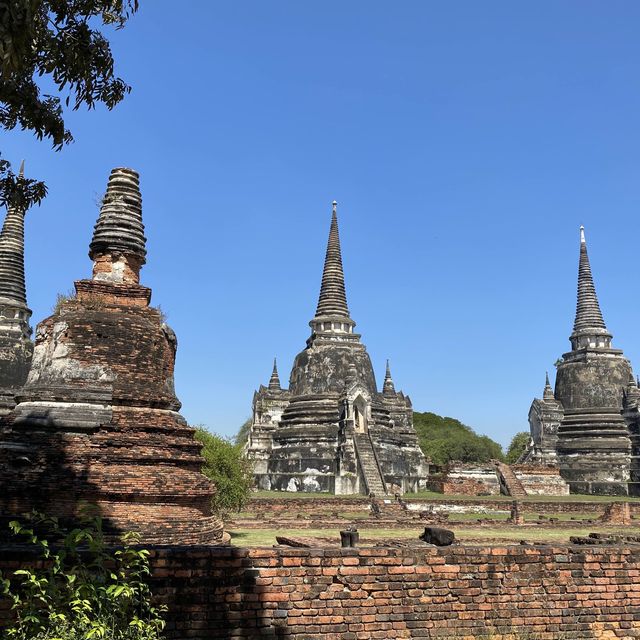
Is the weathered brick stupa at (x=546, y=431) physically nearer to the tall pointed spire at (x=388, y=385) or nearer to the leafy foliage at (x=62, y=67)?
the tall pointed spire at (x=388, y=385)

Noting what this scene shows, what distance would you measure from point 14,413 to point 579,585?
342 inches

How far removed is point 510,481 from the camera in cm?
3456

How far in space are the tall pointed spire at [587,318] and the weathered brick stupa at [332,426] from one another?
483 inches

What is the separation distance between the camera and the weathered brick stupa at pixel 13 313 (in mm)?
19906

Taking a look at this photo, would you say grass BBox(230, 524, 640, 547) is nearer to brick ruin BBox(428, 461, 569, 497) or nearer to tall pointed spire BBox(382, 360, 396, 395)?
brick ruin BBox(428, 461, 569, 497)

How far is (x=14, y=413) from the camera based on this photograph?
1091 centimetres

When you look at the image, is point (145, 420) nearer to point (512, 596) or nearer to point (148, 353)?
point (148, 353)

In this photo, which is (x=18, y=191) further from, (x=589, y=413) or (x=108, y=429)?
(x=589, y=413)

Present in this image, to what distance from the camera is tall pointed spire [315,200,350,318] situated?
129 ft

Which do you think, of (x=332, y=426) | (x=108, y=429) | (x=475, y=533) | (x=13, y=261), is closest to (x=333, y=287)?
A: (x=332, y=426)

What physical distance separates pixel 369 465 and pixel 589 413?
15.4 m

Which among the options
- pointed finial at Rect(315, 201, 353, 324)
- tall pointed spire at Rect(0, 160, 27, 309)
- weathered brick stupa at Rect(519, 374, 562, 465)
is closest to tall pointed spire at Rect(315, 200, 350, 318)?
pointed finial at Rect(315, 201, 353, 324)

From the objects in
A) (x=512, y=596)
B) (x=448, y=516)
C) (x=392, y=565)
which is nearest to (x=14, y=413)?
(x=392, y=565)

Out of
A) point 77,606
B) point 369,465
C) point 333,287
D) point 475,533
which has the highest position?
point 333,287
